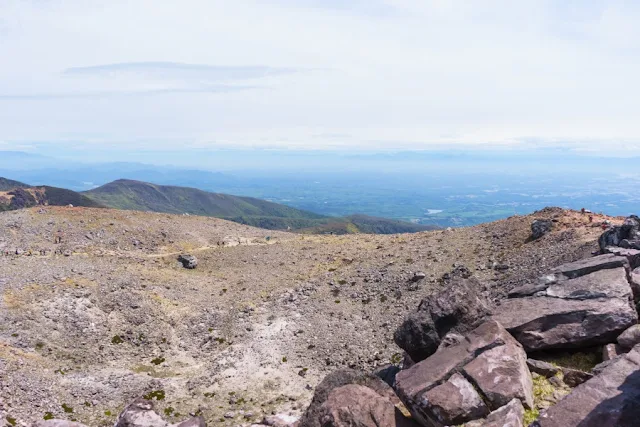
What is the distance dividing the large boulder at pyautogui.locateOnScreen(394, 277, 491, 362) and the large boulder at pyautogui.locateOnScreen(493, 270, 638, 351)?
56.1 inches

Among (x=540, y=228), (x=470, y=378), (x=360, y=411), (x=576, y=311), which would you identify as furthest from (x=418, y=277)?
(x=360, y=411)

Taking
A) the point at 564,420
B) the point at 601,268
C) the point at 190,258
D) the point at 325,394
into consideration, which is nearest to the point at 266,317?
the point at 190,258

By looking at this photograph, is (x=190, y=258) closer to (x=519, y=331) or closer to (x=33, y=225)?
(x=33, y=225)

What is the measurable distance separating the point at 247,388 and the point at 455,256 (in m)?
29.4

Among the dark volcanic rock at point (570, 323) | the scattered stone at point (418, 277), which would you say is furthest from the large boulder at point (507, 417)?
the scattered stone at point (418, 277)

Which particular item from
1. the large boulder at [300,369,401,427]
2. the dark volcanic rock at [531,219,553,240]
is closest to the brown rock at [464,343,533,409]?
the large boulder at [300,369,401,427]

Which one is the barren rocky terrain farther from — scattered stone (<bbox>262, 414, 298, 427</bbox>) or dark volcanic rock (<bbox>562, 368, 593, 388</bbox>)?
dark volcanic rock (<bbox>562, 368, 593, 388</bbox>)

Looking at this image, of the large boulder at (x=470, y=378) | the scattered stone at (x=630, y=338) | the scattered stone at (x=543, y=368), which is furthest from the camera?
the scattered stone at (x=543, y=368)

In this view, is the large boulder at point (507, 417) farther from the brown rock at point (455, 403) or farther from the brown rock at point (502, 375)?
the brown rock at point (502, 375)

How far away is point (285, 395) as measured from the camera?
33.8 meters

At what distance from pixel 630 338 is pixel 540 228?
3277 centimetres

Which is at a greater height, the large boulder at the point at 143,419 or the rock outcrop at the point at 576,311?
the rock outcrop at the point at 576,311

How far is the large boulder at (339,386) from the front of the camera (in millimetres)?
19828

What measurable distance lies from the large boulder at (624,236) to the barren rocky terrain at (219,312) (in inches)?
119
